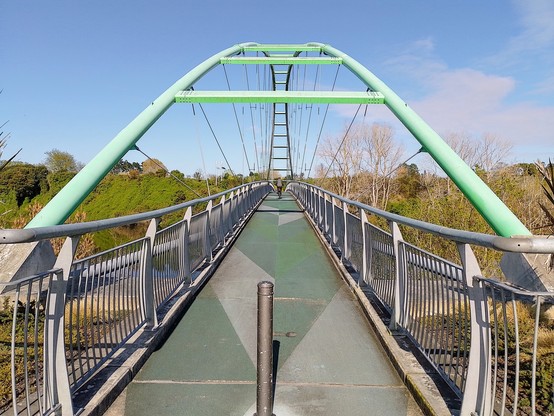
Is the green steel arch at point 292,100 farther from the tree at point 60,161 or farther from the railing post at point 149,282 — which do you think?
the tree at point 60,161

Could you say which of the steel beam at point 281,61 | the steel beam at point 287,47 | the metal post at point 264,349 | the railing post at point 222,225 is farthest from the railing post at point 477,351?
the steel beam at point 287,47

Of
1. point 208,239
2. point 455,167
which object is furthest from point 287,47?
point 208,239

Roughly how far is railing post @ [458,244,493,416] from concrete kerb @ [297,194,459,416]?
0.23 m

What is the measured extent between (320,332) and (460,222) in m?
8.44

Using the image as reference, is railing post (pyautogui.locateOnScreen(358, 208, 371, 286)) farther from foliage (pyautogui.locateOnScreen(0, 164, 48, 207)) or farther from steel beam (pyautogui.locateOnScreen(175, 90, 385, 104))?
foliage (pyautogui.locateOnScreen(0, 164, 48, 207))

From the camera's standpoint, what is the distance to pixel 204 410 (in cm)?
261

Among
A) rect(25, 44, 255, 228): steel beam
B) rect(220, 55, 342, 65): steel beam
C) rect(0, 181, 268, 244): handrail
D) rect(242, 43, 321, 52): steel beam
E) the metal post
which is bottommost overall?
the metal post

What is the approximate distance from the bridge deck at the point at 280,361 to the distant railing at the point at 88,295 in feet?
1.29

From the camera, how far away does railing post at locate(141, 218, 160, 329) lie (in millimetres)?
3555

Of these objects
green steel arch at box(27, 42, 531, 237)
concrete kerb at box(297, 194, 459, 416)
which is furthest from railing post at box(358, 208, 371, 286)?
green steel arch at box(27, 42, 531, 237)

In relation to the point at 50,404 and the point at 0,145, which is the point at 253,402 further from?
the point at 0,145

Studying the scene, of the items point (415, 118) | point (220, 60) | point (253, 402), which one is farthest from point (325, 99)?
point (253, 402)

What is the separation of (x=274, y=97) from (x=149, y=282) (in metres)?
7.38

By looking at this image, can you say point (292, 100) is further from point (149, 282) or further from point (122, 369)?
point (122, 369)
